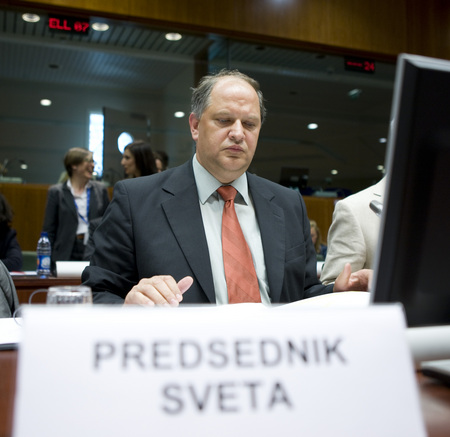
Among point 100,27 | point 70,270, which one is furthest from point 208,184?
point 100,27

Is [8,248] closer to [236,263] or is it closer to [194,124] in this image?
[194,124]

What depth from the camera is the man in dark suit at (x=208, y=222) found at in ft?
5.11

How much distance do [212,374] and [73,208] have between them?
4.18 meters

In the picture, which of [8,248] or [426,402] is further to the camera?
[8,248]

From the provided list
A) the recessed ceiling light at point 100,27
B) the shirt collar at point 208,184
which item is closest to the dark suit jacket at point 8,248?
the shirt collar at point 208,184

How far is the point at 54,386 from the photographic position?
0.45 m

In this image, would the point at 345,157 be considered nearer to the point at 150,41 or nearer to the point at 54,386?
the point at 150,41

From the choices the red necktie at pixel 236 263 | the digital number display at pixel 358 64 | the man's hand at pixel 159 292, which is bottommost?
the man's hand at pixel 159 292

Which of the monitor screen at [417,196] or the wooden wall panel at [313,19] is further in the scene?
the wooden wall panel at [313,19]

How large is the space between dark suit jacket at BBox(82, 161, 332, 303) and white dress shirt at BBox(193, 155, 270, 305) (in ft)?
0.08

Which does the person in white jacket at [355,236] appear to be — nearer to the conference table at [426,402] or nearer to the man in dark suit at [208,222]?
the man in dark suit at [208,222]

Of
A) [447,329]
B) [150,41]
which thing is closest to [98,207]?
[150,41]

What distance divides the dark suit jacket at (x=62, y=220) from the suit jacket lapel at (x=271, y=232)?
9.60 feet

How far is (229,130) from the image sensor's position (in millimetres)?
1764
